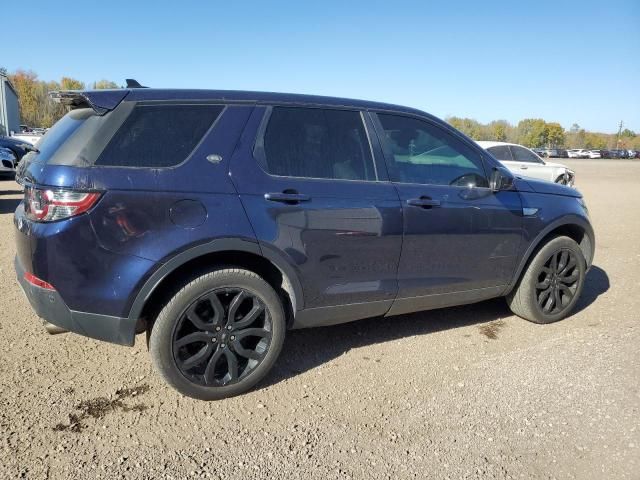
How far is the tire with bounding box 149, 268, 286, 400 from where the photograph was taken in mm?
2850

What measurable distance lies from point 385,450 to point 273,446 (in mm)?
592

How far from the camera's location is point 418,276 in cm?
359

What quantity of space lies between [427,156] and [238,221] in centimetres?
162

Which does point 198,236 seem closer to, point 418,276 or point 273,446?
point 273,446

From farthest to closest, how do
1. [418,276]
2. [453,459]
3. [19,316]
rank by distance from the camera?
[19,316], [418,276], [453,459]

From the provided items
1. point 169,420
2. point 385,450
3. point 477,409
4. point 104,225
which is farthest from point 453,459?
point 104,225

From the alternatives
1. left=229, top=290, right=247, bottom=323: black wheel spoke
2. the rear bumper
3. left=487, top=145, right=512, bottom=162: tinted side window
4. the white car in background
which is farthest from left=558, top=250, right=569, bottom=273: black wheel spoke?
left=487, top=145, right=512, bottom=162: tinted side window

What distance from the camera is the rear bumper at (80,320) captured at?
2746 mm

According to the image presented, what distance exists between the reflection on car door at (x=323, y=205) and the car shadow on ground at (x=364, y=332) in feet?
1.47

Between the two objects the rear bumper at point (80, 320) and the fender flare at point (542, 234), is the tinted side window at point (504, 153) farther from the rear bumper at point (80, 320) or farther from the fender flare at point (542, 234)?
the rear bumper at point (80, 320)

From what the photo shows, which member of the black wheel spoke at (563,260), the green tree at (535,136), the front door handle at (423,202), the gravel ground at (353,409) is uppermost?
the green tree at (535,136)

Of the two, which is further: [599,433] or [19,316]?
[19,316]

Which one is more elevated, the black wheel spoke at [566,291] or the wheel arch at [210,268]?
the wheel arch at [210,268]

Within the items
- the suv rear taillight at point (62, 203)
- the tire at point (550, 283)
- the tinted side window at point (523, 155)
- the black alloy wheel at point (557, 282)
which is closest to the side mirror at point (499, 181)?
the tire at point (550, 283)
